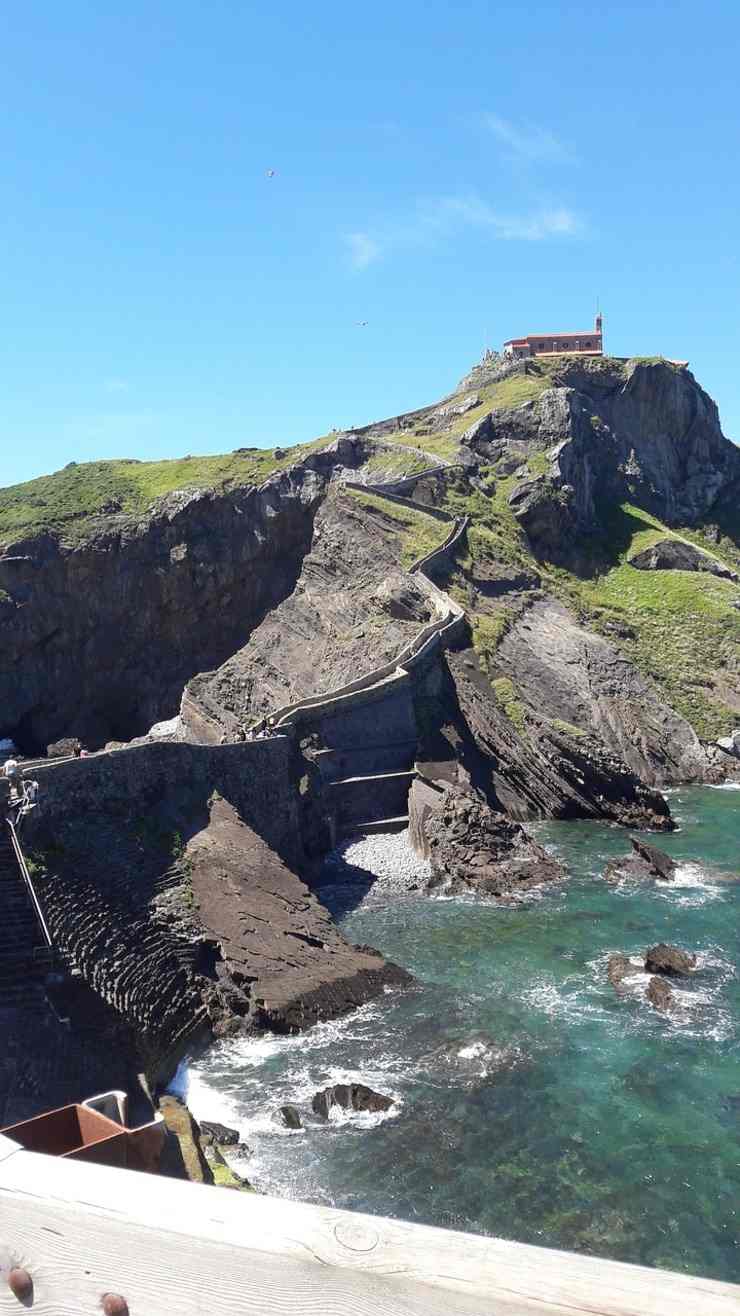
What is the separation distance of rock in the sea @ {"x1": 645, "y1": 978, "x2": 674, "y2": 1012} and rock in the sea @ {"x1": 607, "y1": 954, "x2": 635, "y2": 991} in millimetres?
955

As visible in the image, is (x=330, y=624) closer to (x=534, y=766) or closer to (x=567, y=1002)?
(x=534, y=766)

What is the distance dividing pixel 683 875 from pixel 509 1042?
59.2ft

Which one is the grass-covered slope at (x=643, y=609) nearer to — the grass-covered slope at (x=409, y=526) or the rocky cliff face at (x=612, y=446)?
the rocky cliff face at (x=612, y=446)

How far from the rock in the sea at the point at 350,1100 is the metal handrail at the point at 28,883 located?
783cm

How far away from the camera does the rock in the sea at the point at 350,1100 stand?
2420 centimetres

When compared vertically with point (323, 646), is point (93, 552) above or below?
above

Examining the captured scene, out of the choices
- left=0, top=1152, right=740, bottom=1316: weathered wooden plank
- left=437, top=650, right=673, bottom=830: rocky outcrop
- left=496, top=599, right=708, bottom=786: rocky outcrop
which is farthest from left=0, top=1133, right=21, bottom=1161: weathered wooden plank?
left=496, top=599, right=708, bottom=786: rocky outcrop

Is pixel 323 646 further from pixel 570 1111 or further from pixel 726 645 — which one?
pixel 570 1111

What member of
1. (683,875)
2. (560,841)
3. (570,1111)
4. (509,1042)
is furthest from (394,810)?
(570,1111)

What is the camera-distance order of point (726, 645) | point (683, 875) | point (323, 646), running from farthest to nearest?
point (726, 645) < point (323, 646) < point (683, 875)

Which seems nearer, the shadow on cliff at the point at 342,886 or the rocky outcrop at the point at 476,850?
the shadow on cliff at the point at 342,886

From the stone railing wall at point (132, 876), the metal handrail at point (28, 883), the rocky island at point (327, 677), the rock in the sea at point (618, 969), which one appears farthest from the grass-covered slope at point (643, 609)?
the metal handrail at point (28, 883)

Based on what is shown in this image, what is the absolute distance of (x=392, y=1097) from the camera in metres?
24.6

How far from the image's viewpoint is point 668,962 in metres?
31.6
